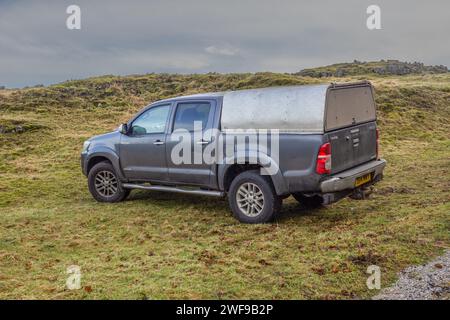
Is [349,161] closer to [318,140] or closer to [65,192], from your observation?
[318,140]

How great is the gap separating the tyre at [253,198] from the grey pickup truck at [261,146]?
16mm

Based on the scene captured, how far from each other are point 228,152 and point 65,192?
535 cm

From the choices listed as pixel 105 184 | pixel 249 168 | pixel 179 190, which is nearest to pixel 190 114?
pixel 179 190

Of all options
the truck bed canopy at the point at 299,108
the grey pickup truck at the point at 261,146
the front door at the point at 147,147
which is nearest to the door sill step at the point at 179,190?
the grey pickup truck at the point at 261,146

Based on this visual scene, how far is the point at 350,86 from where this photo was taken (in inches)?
304

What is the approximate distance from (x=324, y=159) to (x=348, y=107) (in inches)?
44.6

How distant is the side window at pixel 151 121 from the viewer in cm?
900

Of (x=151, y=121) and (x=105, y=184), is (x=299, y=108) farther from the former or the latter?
(x=105, y=184)

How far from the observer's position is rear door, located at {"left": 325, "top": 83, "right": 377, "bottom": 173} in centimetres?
720

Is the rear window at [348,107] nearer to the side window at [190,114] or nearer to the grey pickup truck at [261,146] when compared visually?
the grey pickup truck at [261,146]

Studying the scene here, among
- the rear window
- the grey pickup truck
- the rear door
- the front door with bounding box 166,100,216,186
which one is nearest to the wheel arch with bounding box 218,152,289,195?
the grey pickup truck

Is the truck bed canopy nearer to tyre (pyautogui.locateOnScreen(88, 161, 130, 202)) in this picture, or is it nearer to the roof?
the roof

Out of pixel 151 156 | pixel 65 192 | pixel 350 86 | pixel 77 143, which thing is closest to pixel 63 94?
pixel 77 143

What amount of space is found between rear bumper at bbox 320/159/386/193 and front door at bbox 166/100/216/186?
2.02 metres
